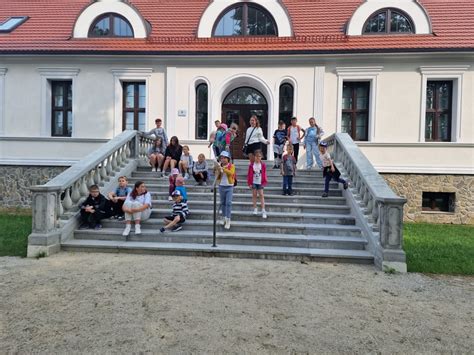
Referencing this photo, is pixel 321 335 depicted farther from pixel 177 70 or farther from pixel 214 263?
pixel 177 70

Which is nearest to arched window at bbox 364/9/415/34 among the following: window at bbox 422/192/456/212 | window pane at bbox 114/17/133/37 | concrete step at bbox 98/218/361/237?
window at bbox 422/192/456/212

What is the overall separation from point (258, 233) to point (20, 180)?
35.4ft

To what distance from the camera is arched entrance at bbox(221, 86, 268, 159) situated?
1430 centimetres

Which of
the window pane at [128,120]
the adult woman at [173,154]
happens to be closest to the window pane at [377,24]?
the adult woman at [173,154]

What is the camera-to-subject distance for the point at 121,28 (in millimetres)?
14039

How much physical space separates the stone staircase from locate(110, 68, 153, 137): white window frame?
550cm

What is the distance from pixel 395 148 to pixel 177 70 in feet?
28.0

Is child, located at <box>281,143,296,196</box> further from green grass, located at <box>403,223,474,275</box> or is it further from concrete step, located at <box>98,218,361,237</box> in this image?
green grass, located at <box>403,223,474,275</box>

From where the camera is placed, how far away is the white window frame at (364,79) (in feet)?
40.8

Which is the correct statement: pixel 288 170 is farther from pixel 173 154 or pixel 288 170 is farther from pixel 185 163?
pixel 173 154

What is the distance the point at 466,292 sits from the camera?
4875 millimetres

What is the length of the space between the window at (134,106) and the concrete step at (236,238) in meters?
7.24

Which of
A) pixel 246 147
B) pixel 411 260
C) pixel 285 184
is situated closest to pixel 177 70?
pixel 246 147

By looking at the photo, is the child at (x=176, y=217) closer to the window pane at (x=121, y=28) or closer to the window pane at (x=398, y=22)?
the window pane at (x=121, y=28)
